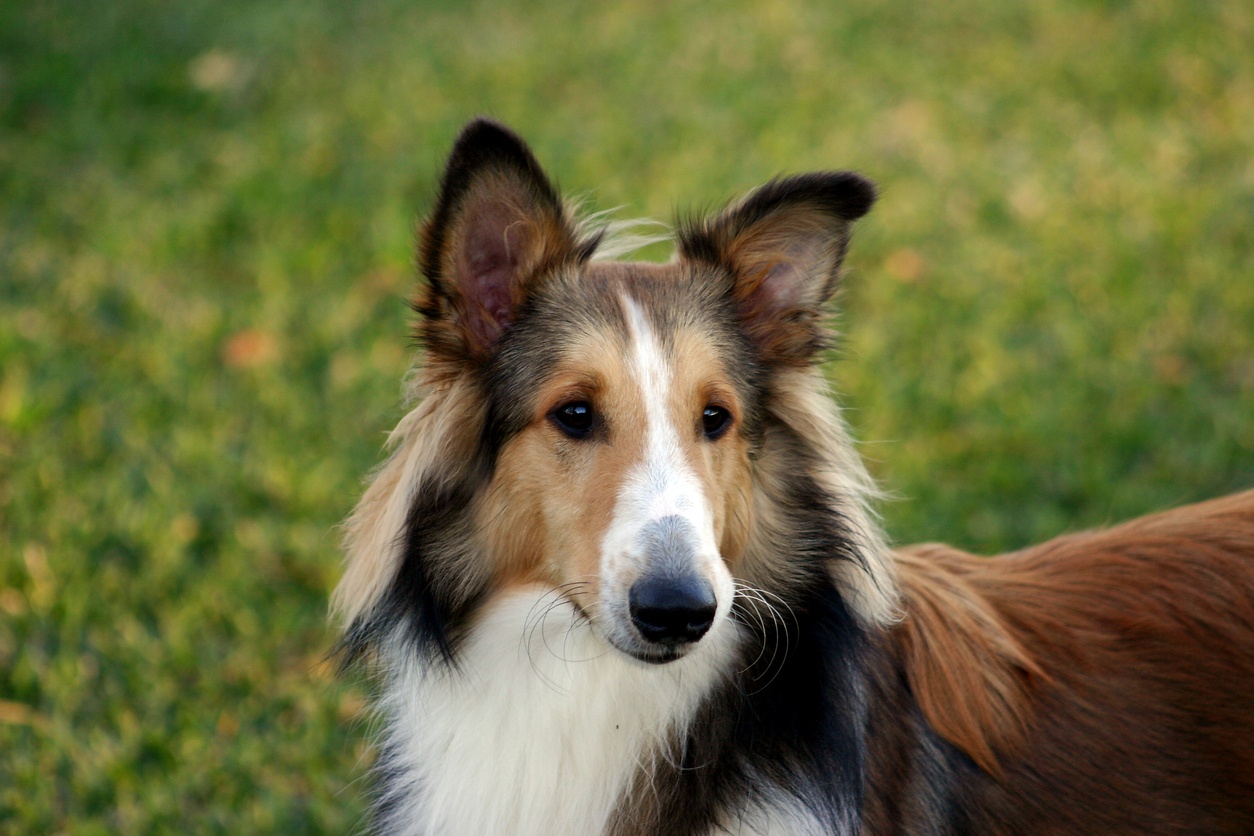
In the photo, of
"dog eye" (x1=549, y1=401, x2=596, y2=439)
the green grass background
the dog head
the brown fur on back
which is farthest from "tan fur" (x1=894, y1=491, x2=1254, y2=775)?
the green grass background

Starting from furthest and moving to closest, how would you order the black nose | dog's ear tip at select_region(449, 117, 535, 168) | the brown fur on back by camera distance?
the brown fur on back < dog's ear tip at select_region(449, 117, 535, 168) < the black nose

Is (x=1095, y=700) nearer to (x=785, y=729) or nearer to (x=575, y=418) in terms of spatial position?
(x=785, y=729)

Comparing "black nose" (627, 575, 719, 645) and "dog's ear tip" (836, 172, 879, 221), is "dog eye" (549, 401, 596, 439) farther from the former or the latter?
"dog's ear tip" (836, 172, 879, 221)

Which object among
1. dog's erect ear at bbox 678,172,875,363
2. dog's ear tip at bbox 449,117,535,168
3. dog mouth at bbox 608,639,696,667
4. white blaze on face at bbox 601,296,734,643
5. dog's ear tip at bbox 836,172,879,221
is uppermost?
dog's ear tip at bbox 449,117,535,168

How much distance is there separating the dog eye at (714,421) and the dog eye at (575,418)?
0.25 m

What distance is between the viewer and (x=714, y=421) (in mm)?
2658

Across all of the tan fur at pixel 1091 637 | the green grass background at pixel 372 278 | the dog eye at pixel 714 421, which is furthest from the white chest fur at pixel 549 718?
the green grass background at pixel 372 278

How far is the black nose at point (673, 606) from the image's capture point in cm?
228

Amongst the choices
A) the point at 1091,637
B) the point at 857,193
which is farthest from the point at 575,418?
the point at 1091,637

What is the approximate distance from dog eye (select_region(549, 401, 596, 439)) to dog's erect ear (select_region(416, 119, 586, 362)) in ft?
0.80

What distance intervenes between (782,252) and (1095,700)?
49.9 inches

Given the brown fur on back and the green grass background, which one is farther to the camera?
the green grass background

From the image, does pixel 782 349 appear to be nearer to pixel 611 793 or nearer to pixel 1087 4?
pixel 611 793

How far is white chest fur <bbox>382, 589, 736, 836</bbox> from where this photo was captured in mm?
→ 2652
